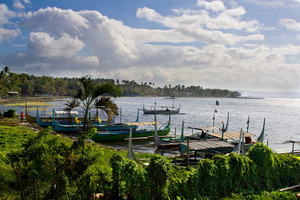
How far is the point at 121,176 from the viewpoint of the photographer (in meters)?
5.96

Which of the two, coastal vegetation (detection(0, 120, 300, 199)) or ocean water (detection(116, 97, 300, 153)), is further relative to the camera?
ocean water (detection(116, 97, 300, 153))

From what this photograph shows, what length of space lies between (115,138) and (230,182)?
18.2 m

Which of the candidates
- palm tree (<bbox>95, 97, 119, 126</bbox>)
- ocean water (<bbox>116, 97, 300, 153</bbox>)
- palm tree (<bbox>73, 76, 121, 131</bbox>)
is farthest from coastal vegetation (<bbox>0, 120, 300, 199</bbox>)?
ocean water (<bbox>116, 97, 300, 153</bbox>)

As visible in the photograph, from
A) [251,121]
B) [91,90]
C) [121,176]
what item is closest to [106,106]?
[91,90]

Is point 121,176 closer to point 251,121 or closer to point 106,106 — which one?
point 106,106

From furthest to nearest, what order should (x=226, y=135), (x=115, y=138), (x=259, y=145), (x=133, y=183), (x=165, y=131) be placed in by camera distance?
(x=165, y=131) < (x=115, y=138) < (x=226, y=135) < (x=259, y=145) < (x=133, y=183)

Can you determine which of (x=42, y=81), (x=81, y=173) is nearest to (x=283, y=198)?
(x=81, y=173)

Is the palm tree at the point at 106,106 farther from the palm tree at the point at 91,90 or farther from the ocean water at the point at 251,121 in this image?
the ocean water at the point at 251,121

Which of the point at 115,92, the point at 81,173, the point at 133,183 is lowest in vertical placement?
the point at 133,183

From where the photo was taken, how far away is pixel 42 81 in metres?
132

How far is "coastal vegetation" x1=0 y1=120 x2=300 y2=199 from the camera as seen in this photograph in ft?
17.1

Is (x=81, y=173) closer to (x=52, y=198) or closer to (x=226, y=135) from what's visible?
(x=52, y=198)

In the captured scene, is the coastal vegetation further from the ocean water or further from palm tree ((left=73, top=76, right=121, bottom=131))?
the ocean water

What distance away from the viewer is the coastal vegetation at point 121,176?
520 centimetres
